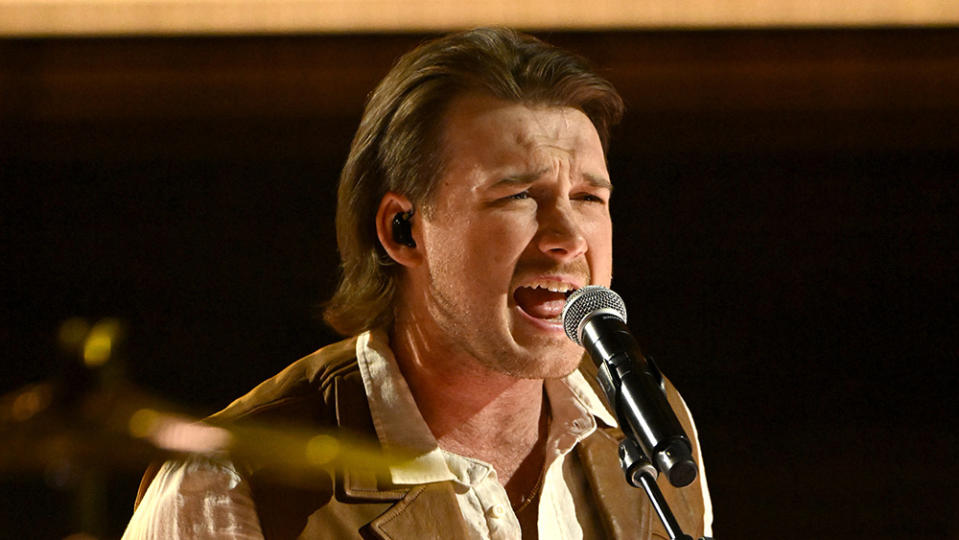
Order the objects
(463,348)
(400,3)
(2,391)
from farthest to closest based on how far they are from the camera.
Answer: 1. (400,3)
2. (2,391)
3. (463,348)

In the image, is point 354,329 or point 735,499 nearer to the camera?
point 354,329

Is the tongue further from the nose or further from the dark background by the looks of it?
the dark background

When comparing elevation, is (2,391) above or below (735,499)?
above

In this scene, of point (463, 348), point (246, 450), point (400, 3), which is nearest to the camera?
point (246, 450)

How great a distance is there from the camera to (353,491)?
1.41 metres

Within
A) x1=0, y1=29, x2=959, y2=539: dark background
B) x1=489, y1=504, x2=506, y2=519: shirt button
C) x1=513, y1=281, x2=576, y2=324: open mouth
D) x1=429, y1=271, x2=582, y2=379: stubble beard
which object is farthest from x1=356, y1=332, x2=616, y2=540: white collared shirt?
x1=0, y1=29, x2=959, y2=539: dark background

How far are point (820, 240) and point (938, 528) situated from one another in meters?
0.80

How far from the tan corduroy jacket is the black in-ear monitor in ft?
0.66

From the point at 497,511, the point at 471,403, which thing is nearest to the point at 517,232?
the point at 471,403

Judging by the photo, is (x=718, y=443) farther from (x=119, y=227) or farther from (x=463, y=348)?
(x=119, y=227)

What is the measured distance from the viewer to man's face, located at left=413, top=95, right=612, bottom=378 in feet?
4.67

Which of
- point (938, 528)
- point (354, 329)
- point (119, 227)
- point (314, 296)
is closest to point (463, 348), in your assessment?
point (354, 329)

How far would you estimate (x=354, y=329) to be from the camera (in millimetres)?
1687

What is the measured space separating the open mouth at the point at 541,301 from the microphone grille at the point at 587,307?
285mm
